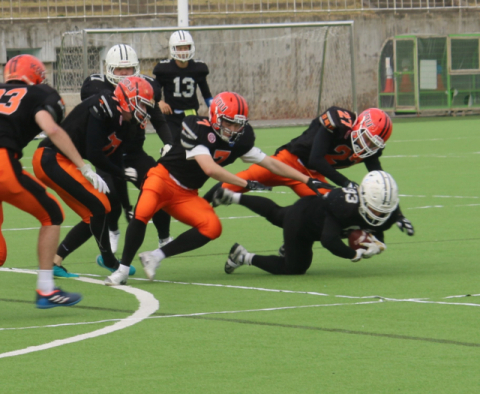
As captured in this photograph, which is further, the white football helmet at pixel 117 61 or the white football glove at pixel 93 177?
the white football helmet at pixel 117 61

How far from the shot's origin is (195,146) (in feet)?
25.1

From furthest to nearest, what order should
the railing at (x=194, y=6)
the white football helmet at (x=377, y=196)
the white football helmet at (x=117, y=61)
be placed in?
1. the railing at (x=194, y=6)
2. the white football helmet at (x=117, y=61)
3. the white football helmet at (x=377, y=196)

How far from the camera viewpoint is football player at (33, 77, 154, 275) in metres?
7.58

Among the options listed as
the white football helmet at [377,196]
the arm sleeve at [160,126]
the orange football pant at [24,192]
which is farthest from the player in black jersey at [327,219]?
the orange football pant at [24,192]

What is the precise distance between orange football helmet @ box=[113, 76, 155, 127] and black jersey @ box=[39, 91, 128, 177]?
2.5 inches

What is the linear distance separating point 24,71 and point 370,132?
326 cm

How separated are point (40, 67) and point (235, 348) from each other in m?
2.49

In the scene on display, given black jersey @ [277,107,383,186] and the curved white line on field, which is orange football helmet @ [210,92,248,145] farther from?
the curved white line on field

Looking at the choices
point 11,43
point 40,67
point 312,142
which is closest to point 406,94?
point 11,43

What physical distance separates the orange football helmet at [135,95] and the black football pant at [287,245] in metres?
1.08

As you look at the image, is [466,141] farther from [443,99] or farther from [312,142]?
[312,142]

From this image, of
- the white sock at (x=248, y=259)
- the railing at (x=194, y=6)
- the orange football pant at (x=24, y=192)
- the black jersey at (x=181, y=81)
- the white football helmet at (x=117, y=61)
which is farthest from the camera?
the railing at (x=194, y=6)

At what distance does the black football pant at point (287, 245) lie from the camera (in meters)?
7.78

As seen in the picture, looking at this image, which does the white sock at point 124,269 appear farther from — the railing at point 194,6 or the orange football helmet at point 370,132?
the railing at point 194,6
